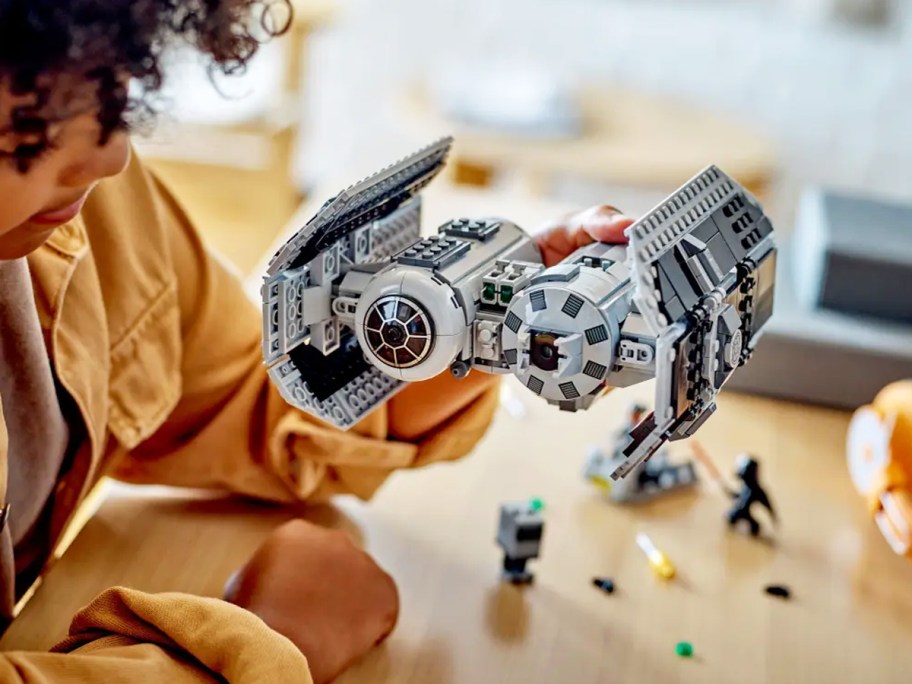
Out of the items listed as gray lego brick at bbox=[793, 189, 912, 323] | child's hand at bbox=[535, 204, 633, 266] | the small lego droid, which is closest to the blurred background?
gray lego brick at bbox=[793, 189, 912, 323]

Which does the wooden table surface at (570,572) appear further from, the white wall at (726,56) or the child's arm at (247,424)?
the white wall at (726,56)

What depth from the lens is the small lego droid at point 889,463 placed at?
0.80m

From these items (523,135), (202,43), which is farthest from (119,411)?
(523,135)

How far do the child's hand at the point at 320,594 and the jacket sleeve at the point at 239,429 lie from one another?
0.26 ft

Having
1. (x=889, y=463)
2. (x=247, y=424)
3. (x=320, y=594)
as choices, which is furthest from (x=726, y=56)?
(x=320, y=594)

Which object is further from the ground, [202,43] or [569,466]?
[202,43]

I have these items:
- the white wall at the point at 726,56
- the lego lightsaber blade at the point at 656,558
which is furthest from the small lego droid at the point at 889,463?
the white wall at the point at 726,56

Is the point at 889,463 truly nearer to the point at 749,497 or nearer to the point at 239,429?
the point at 749,497

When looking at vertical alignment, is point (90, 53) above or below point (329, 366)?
above

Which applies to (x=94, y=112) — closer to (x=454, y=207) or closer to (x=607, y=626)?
(x=607, y=626)

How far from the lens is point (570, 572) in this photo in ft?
2.54

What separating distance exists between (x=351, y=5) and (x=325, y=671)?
2.15 metres

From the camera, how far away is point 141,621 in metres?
0.58

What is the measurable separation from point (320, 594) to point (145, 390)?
19 centimetres
